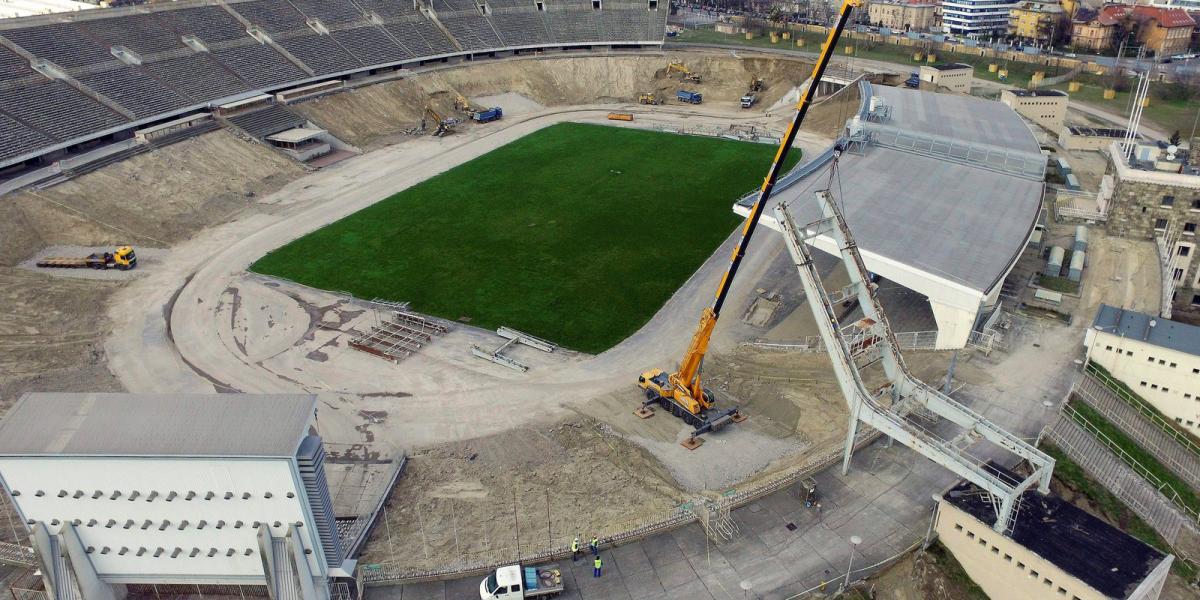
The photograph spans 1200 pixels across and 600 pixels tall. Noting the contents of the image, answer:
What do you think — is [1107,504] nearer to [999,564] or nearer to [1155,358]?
[999,564]

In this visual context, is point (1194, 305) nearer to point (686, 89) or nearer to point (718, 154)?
point (718, 154)

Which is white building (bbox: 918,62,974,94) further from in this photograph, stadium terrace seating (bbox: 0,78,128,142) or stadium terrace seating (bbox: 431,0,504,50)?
stadium terrace seating (bbox: 0,78,128,142)

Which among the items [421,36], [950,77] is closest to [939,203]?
[950,77]

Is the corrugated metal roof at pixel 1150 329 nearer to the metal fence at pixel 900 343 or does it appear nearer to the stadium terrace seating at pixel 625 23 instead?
the metal fence at pixel 900 343

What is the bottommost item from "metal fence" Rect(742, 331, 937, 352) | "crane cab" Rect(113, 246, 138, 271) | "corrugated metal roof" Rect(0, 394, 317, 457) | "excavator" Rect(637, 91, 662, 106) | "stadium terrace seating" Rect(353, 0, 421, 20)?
"metal fence" Rect(742, 331, 937, 352)

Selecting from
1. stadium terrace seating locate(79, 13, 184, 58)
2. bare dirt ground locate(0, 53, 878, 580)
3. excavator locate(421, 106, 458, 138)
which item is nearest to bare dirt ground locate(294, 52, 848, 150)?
excavator locate(421, 106, 458, 138)

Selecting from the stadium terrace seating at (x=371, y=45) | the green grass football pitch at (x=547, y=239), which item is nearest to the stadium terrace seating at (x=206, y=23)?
the stadium terrace seating at (x=371, y=45)
